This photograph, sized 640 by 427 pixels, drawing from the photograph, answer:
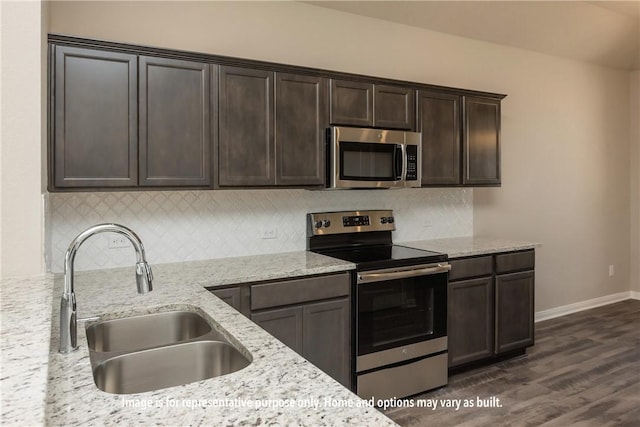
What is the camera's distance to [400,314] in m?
2.88

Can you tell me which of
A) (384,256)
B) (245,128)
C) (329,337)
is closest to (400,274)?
(384,256)

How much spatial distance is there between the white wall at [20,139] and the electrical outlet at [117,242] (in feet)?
4.02

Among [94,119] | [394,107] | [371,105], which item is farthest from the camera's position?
[394,107]

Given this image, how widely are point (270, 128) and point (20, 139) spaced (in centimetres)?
151

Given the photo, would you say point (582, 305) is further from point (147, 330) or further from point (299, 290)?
point (147, 330)

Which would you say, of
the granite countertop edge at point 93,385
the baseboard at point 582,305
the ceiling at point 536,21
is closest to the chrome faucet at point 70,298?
the granite countertop edge at point 93,385

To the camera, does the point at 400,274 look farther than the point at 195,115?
Yes

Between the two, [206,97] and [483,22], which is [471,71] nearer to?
[483,22]

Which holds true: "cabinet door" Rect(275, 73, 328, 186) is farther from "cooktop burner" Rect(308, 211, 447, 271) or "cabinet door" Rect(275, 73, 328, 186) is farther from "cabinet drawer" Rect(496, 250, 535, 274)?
"cabinet drawer" Rect(496, 250, 535, 274)

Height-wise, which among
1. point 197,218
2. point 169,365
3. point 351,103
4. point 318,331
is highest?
point 351,103

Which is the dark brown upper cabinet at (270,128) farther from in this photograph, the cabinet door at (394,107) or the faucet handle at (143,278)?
the faucet handle at (143,278)

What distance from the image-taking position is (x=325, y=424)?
0.86m

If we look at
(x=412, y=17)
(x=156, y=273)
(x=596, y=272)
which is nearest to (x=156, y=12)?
(x=156, y=273)

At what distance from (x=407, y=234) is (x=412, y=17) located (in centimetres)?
180
